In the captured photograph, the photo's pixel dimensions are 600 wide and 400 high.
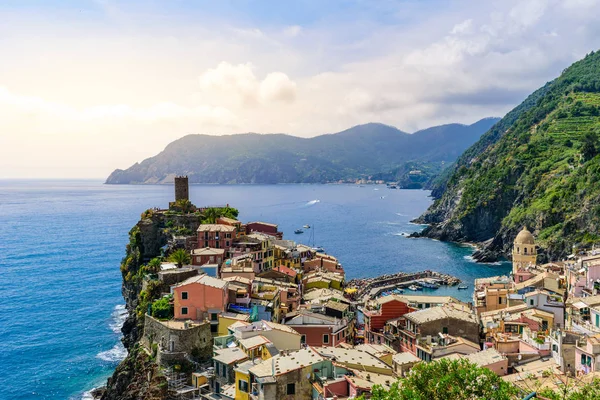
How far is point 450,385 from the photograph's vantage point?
698 inches

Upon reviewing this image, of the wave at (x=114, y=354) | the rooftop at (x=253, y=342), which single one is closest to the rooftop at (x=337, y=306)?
the rooftop at (x=253, y=342)

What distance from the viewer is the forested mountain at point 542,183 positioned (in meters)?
93.4

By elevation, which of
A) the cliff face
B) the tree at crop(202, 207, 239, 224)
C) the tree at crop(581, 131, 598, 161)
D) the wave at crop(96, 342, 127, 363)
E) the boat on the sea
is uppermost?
the tree at crop(581, 131, 598, 161)

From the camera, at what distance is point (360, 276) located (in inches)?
3351

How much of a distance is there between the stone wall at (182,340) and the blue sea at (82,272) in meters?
13.8

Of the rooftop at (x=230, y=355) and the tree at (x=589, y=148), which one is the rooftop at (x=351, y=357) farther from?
the tree at (x=589, y=148)

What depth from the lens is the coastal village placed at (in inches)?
1030

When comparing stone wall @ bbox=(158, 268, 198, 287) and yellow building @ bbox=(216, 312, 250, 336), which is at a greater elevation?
stone wall @ bbox=(158, 268, 198, 287)

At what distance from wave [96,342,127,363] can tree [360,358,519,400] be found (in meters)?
39.6

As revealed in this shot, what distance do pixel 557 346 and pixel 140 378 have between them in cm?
2803

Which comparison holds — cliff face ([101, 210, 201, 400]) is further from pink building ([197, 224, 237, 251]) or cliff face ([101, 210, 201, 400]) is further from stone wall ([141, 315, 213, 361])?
pink building ([197, 224, 237, 251])

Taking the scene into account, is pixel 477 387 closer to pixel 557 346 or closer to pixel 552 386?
pixel 552 386

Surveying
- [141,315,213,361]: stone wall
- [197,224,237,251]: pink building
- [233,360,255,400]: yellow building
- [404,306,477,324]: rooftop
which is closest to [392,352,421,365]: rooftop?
[404,306,477,324]: rooftop

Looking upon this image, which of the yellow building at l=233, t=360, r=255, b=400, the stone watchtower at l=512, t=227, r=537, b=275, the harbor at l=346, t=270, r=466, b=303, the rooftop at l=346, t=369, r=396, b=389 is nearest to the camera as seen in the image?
the rooftop at l=346, t=369, r=396, b=389
